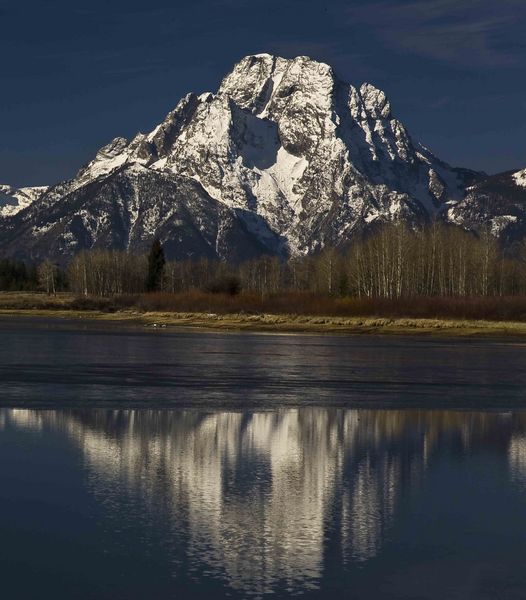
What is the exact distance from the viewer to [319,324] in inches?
4235

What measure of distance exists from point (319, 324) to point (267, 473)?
8561cm

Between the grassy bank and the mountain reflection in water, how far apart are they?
217ft

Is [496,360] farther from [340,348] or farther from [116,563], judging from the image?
[116,563]

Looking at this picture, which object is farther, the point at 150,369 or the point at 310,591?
the point at 150,369

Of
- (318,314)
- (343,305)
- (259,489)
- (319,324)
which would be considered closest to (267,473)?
(259,489)

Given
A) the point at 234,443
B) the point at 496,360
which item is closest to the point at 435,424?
the point at 234,443

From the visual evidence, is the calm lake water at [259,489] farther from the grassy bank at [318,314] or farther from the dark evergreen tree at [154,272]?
the dark evergreen tree at [154,272]

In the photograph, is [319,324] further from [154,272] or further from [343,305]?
[154,272]

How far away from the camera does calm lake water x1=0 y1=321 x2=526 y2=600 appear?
14.8 m

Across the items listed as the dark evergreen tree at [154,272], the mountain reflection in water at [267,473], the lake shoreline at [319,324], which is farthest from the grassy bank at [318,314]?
the mountain reflection in water at [267,473]

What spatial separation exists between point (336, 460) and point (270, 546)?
773 centimetres

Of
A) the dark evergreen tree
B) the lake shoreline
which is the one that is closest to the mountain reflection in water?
the lake shoreline

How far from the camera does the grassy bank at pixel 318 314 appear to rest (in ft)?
328

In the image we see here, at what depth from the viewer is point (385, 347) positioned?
71938 mm
